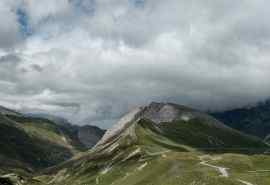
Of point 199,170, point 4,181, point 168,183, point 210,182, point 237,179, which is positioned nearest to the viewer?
point 4,181

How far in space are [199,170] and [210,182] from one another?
37.4 metres

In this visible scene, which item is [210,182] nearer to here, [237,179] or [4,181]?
[237,179]

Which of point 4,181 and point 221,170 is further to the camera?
point 221,170

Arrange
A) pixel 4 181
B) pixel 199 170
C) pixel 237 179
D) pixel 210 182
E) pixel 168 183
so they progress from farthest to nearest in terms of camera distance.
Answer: pixel 199 170 → pixel 168 183 → pixel 237 179 → pixel 210 182 → pixel 4 181

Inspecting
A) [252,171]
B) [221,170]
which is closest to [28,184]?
[221,170]

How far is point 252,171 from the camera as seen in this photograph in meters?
198

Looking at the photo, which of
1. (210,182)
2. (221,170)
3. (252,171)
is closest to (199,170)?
(221,170)

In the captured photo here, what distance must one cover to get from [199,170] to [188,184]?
1073 inches

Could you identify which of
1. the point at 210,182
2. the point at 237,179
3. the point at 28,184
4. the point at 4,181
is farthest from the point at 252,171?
the point at 4,181

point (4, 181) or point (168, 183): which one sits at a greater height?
point (4, 181)

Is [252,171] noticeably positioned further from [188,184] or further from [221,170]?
[188,184]

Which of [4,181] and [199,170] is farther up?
[4,181]

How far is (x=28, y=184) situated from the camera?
192 m

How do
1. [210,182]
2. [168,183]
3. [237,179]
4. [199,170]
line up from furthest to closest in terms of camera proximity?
[199,170], [168,183], [237,179], [210,182]
